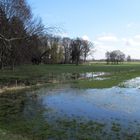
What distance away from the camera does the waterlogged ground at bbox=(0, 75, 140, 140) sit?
16.8 metres

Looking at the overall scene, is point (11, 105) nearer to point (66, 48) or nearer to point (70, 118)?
point (70, 118)

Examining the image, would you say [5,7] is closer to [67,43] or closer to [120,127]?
[120,127]

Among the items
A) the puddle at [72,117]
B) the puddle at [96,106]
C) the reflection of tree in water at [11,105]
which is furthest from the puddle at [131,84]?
the reflection of tree in water at [11,105]

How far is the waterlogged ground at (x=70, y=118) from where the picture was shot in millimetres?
16844

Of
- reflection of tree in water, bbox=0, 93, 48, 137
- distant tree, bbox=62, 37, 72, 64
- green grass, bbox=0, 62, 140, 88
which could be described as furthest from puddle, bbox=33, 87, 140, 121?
distant tree, bbox=62, 37, 72, 64

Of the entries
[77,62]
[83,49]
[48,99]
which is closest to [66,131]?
[48,99]

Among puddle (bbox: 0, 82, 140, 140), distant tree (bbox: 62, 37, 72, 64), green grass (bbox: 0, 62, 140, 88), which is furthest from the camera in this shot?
distant tree (bbox: 62, 37, 72, 64)

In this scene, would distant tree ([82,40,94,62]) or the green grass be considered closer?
the green grass

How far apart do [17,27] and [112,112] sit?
2863 cm

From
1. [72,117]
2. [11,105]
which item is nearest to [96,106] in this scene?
[72,117]

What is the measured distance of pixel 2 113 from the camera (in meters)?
23.3

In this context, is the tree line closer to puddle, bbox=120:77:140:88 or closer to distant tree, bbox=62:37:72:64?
puddle, bbox=120:77:140:88

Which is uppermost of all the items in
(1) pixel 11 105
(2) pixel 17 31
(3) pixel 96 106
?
(2) pixel 17 31

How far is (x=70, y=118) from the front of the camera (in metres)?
21.2
